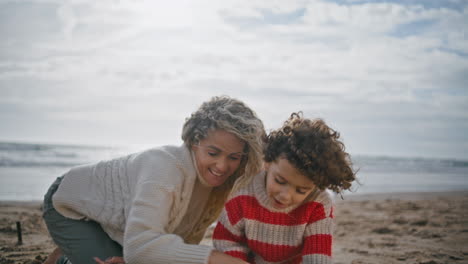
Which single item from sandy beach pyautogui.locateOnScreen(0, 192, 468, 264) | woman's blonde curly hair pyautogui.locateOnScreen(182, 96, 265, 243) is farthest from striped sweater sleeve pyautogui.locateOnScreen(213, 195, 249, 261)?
sandy beach pyautogui.locateOnScreen(0, 192, 468, 264)

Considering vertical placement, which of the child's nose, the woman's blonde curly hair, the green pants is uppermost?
the woman's blonde curly hair

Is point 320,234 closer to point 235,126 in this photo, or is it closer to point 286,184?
point 286,184

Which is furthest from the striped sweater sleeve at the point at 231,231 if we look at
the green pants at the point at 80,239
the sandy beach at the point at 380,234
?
the sandy beach at the point at 380,234

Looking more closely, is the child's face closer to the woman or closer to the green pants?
the woman

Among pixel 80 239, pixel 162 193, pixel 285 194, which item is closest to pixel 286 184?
pixel 285 194

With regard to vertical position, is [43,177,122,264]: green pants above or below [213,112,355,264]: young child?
below

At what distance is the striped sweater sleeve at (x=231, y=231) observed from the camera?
7.97 feet

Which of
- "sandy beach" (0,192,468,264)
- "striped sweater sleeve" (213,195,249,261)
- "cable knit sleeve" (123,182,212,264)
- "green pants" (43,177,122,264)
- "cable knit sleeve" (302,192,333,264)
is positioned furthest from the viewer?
"sandy beach" (0,192,468,264)

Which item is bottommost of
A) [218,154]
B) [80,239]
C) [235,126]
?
[80,239]

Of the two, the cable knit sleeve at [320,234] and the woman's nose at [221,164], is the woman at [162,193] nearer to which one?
the woman's nose at [221,164]

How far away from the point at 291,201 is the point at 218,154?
0.59 m

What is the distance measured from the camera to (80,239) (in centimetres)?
273

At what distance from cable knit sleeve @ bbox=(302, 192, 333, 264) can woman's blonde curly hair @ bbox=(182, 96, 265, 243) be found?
47cm

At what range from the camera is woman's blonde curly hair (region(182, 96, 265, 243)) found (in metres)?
2.44
